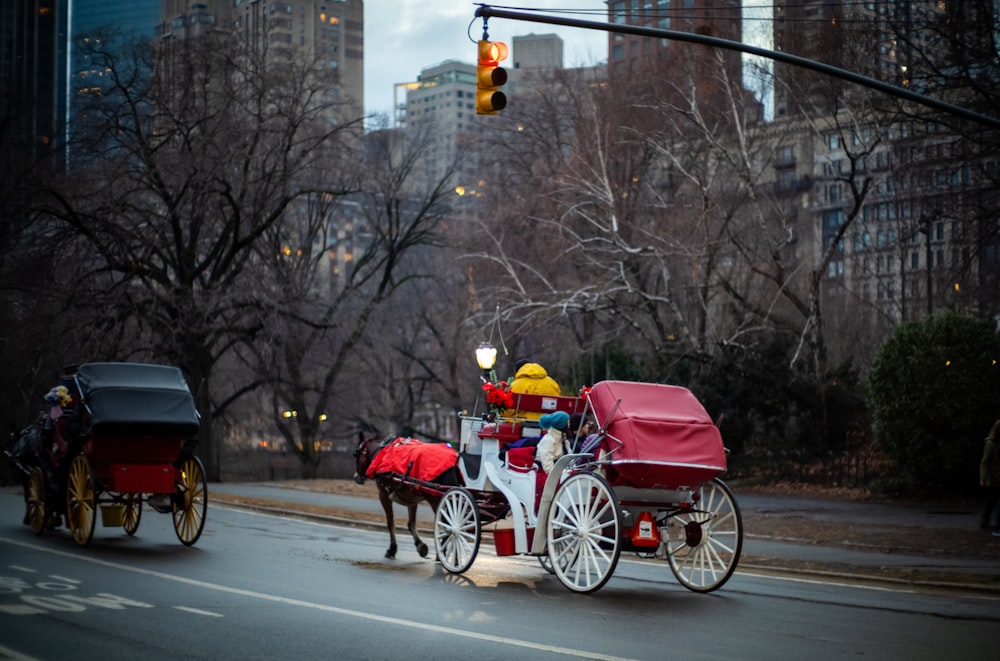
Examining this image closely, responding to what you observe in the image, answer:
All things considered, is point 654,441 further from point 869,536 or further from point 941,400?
point 941,400

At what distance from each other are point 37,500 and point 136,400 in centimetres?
312

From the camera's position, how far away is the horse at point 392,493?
16.6 m

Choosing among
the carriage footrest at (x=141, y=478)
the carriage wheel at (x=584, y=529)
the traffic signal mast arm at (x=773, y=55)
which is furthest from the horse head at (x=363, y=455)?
the traffic signal mast arm at (x=773, y=55)

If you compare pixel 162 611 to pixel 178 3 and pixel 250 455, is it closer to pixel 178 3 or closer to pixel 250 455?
pixel 178 3

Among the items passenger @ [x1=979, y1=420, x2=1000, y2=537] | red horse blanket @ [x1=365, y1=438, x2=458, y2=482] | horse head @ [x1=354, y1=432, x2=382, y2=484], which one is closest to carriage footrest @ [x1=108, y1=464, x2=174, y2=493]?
horse head @ [x1=354, y1=432, x2=382, y2=484]

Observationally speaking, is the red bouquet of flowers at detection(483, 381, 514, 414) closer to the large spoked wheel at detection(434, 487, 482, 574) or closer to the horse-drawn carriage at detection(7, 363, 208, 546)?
the large spoked wheel at detection(434, 487, 482, 574)

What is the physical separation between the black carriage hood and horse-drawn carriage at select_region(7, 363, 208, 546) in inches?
0.6

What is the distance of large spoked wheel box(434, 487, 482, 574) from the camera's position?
14.8 meters

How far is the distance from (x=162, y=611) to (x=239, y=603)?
→ 87 centimetres

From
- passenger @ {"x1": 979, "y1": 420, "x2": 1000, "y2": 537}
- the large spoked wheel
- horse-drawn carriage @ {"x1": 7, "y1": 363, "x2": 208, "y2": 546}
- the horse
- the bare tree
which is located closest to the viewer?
the large spoked wheel

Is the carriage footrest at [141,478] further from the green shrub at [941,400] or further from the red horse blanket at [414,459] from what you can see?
the green shrub at [941,400]

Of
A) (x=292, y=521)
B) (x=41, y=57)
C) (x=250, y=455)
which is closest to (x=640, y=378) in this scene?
(x=292, y=521)

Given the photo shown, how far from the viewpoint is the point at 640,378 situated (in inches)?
1455

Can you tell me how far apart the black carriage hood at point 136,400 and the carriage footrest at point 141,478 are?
1.73ft
